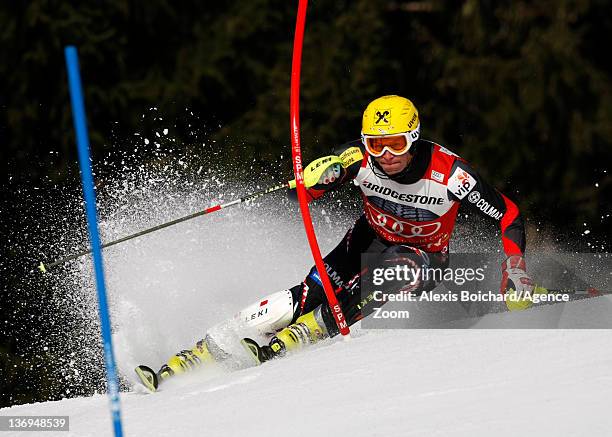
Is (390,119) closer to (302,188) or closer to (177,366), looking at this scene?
(302,188)

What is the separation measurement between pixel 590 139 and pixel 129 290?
368 inches

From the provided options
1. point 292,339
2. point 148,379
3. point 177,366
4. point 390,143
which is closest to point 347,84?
point 390,143

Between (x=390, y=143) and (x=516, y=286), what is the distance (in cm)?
107

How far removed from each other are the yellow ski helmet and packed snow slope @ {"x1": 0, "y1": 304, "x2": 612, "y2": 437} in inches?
44.8

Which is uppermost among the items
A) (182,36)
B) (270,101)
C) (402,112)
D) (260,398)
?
(182,36)

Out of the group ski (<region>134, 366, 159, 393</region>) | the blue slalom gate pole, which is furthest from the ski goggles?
the blue slalom gate pole

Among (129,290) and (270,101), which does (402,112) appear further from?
(270,101)

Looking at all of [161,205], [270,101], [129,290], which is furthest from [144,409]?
[270,101]

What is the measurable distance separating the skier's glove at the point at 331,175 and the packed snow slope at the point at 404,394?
99 cm

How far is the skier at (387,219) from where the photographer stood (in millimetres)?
7035

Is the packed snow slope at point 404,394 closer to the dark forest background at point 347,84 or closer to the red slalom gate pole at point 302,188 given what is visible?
the red slalom gate pole at point 302,188

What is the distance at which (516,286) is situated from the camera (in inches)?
271

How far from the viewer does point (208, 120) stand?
58.0 ft

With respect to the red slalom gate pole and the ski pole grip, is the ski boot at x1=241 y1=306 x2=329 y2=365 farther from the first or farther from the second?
the ski pole grip
